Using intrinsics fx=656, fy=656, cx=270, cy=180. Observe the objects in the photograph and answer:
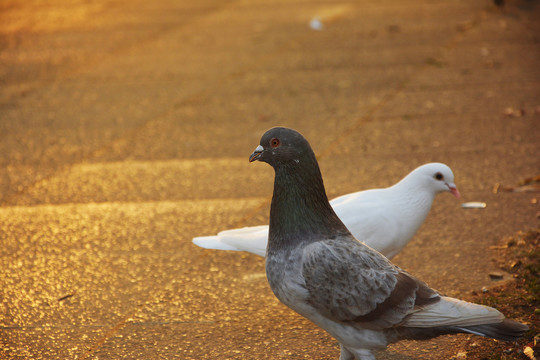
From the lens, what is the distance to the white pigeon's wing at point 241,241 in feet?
13.9

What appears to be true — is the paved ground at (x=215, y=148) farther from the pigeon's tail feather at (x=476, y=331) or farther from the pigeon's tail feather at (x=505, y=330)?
the pigeon's tail feather at (x=505, y=330)

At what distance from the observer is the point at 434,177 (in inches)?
191

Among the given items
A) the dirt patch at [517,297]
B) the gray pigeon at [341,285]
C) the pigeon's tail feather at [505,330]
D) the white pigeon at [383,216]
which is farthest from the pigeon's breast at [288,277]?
the dirt patch at [517,297]

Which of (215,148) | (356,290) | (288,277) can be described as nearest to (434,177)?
(356,290)

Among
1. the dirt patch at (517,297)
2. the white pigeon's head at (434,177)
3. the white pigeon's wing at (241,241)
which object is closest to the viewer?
the dirt patch at (517,297)

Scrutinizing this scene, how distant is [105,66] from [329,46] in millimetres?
3863

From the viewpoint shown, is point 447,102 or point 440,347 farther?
point 447,102

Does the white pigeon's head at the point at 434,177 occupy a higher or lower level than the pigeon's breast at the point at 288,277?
lower

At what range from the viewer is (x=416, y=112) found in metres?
8.23

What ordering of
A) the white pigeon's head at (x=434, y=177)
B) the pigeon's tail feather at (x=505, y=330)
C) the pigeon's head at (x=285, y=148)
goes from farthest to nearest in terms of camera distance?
1. the white pigeon's head at (x=434, y=177)
2. the pigeon's head at (x=285, y=148)
3. the pigeon's tail feather at (x=505, y=330)

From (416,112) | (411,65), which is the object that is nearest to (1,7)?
(411,65)

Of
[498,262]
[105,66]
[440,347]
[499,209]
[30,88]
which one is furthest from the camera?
[105,66]

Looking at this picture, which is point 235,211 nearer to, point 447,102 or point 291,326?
point 291,326

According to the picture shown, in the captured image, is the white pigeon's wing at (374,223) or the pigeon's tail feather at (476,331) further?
the white pigeon's wing at (374,223)
